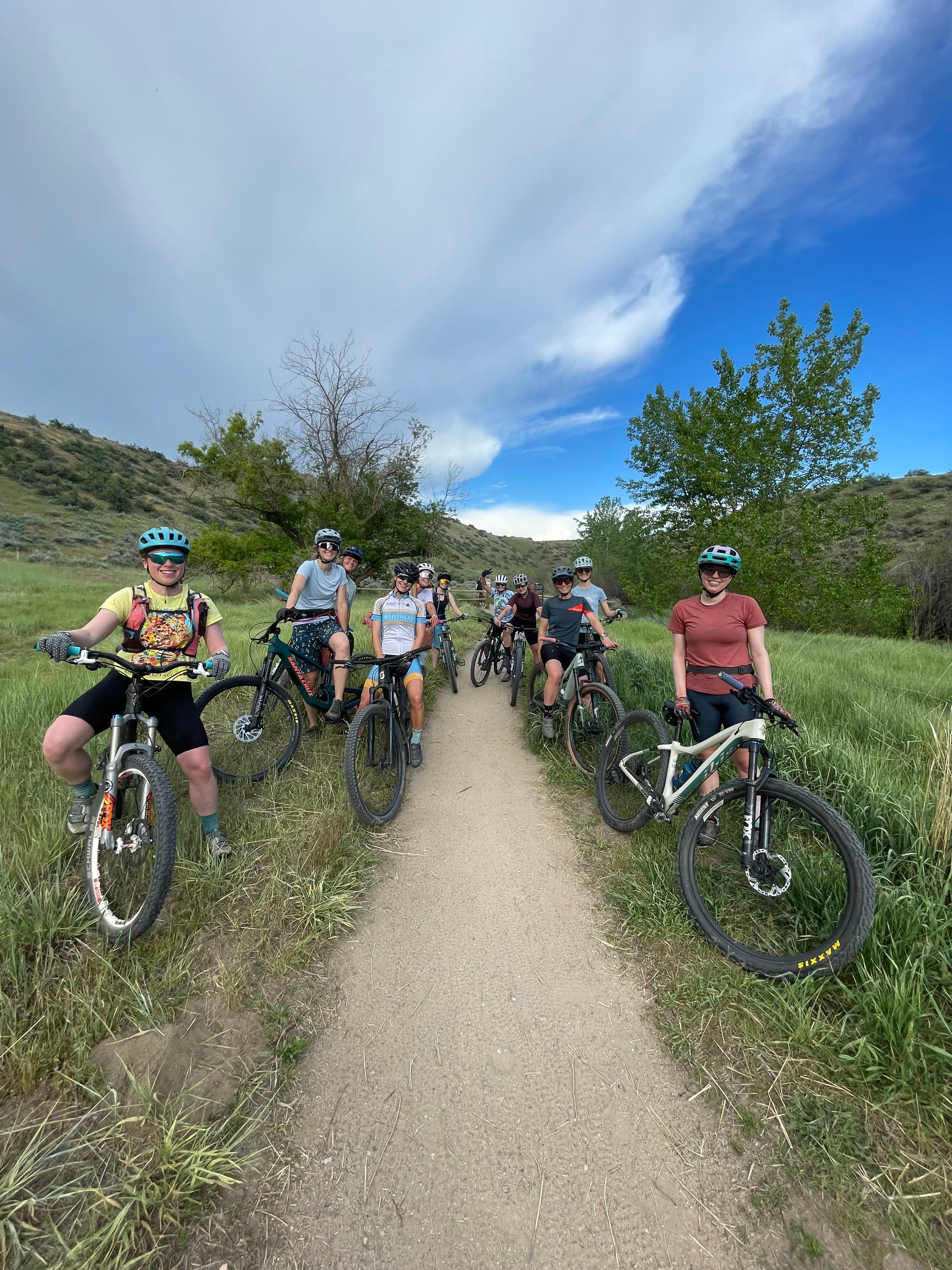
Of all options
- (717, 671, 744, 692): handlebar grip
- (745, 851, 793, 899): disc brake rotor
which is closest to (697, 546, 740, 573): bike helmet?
(717, 671, 744, 692): handlebar grip

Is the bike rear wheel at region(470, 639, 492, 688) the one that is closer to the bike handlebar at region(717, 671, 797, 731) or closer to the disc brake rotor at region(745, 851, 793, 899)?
the bike handlebar at region(717, 671, 797, 731)

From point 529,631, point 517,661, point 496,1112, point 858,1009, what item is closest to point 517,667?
point 517,661

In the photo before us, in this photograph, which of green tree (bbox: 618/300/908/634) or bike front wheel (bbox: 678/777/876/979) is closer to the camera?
bike front wheel (bbox: 678/777/876/979)

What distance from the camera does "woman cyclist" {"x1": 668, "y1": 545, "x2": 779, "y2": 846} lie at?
348 cm

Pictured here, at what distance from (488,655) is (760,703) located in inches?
276

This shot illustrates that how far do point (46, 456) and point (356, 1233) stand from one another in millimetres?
59851

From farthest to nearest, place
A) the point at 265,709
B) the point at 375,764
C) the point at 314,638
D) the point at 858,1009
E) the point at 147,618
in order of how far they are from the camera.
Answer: the point at 314,638 → the point at 265,709 → the point at 375,764 → the point at 147,618 → the point at 858,1009

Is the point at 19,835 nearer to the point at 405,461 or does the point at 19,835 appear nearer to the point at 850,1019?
the point at 850,1019

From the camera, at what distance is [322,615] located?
5324 mm

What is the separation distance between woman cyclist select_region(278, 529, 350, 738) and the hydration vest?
5.78 ft

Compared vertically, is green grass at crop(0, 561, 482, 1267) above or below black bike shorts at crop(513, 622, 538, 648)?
below

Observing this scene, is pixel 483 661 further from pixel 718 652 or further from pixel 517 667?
pixel 718 652

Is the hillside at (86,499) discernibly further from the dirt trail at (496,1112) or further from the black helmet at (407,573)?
the dirt trail at (496,1112)

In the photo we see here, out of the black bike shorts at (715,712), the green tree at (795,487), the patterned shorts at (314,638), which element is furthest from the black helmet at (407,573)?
the green tree at (795,487)
